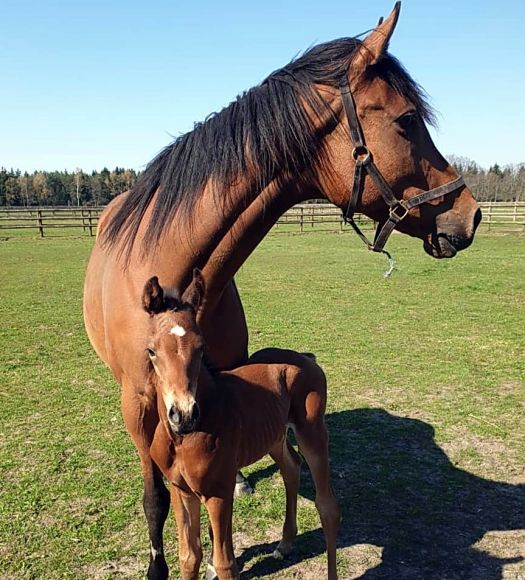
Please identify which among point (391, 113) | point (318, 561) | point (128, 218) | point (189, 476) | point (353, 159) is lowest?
point (318, 561)

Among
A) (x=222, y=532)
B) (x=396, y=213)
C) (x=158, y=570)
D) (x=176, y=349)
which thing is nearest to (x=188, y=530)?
(x=222, y=532)

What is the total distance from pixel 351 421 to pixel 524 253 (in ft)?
47.4

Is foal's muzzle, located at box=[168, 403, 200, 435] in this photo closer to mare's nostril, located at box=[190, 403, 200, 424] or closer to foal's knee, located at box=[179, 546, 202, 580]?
mare's nostril, located at box=[190, 403, 200, 424]

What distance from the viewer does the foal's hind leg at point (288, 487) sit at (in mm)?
2938

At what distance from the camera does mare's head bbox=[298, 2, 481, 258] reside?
2.10 meters

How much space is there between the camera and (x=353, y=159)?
2.12m

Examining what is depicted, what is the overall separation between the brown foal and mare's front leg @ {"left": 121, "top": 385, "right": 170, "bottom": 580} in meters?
0.07

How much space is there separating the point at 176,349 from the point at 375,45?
1445 millimetres

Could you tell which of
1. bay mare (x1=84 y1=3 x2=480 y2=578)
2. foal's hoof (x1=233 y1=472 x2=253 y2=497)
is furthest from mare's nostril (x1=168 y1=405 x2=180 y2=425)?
foal's hoof (x1=233 y1=472 x2=253 y2=497)

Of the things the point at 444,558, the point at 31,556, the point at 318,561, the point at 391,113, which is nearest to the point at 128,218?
the point at 391,113

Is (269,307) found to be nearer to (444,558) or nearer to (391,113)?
(444,558)

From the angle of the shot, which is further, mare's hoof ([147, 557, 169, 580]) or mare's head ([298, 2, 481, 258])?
mare's hoof ([147, 557, 169, 580])

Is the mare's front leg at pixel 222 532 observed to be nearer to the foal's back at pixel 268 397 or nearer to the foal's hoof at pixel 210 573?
the foal's back at pixel 268 397

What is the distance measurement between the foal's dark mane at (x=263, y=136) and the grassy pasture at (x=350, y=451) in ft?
6.38
